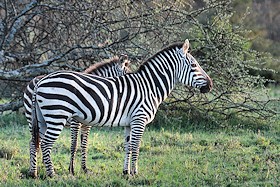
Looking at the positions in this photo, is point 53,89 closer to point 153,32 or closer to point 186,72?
point 186,72

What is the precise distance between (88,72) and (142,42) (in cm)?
280

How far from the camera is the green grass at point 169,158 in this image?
21.6ft

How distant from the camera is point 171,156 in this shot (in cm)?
846

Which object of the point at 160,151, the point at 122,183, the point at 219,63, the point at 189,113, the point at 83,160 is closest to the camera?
the point at 122,183

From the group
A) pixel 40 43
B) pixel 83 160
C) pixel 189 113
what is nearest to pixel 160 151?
pixel 83 160

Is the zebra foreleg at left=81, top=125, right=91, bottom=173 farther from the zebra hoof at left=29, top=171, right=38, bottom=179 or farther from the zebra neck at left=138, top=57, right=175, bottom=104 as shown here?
the zebra neck at left=138, top=57, right=175, bottom=104

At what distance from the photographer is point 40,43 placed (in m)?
12.2

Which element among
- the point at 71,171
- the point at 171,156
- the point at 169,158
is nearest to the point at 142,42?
the point at 171,156

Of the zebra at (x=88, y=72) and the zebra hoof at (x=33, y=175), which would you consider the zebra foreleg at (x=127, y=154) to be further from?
the zebra hoof at (x=33, y=175)

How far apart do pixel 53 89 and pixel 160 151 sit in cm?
308

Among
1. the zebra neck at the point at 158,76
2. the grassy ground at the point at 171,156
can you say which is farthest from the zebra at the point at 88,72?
the zebra neck at the point at 158,76

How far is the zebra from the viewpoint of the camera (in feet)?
24.4

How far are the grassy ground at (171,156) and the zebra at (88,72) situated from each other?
0.30m

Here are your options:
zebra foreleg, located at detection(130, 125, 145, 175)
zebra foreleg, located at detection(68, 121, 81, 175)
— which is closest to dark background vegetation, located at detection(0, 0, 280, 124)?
zebra foreleg, located at detection(68, 121, 81, 175)
